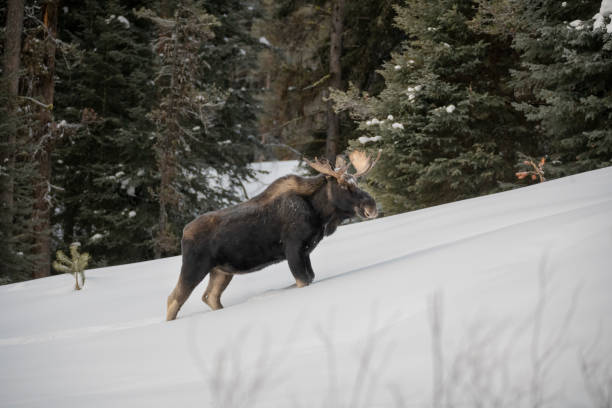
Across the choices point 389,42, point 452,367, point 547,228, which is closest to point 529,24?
point 389,42

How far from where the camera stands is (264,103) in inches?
831

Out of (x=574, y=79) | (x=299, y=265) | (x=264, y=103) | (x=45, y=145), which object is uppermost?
(x=574, y=79)

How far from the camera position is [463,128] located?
38.3 feet

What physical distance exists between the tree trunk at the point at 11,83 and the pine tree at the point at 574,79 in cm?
1197

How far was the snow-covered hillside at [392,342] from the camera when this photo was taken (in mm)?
1776

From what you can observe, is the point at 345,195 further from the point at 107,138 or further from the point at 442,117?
the point at 107,138

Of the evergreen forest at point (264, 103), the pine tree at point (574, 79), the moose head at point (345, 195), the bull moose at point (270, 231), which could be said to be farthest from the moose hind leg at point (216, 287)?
the pine tree at point (574, 79)

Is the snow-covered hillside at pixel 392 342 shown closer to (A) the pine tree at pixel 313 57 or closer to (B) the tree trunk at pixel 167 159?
(B) the tree trunk at pixel 167 159

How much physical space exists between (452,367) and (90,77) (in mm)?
17791

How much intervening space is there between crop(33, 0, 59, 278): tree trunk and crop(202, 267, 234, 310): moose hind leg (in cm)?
1107

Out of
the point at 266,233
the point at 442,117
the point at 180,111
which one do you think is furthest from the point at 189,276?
the point at 180,111

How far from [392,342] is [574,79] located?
9.64 metres

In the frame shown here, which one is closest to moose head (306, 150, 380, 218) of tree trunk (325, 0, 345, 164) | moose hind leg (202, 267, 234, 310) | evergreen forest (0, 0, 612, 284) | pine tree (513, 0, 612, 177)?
moose hind leg (202, 267, 234, 310)

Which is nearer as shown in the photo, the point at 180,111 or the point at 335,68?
the point at 180,111
